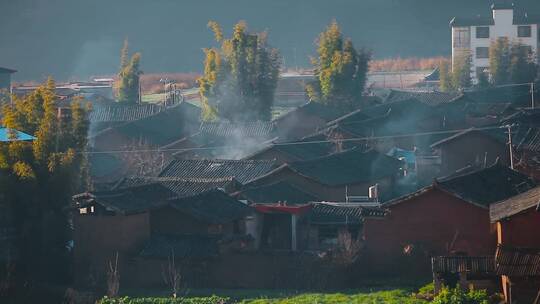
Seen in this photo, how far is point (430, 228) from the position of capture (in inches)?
686

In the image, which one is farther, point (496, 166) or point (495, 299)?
point (496, 166)

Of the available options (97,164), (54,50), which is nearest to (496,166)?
(97,164)

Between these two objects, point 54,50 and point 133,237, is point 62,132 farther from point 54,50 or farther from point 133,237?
point 54,50

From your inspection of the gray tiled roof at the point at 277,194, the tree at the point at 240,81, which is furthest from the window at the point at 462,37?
the gray tiled roof at the point at 277,194

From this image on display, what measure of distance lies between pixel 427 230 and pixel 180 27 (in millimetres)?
45708

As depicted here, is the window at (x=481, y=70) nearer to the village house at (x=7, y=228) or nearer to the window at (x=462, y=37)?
the window at (x=462, y=37)

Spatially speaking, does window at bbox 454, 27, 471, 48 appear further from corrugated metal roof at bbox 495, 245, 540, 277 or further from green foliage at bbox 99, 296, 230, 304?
green foliage at bbox 99, 296, 230, 304

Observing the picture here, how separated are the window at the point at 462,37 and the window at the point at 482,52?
64 centimetres

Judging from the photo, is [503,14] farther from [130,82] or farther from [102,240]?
[102,240]

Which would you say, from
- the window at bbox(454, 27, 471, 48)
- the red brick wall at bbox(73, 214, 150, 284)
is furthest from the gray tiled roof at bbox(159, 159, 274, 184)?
the window at bbox(454, 27, 471, 48)

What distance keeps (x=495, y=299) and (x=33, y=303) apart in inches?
263

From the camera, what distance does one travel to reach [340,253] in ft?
56.8

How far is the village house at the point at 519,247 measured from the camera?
14406mm

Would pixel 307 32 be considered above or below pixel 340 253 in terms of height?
above
